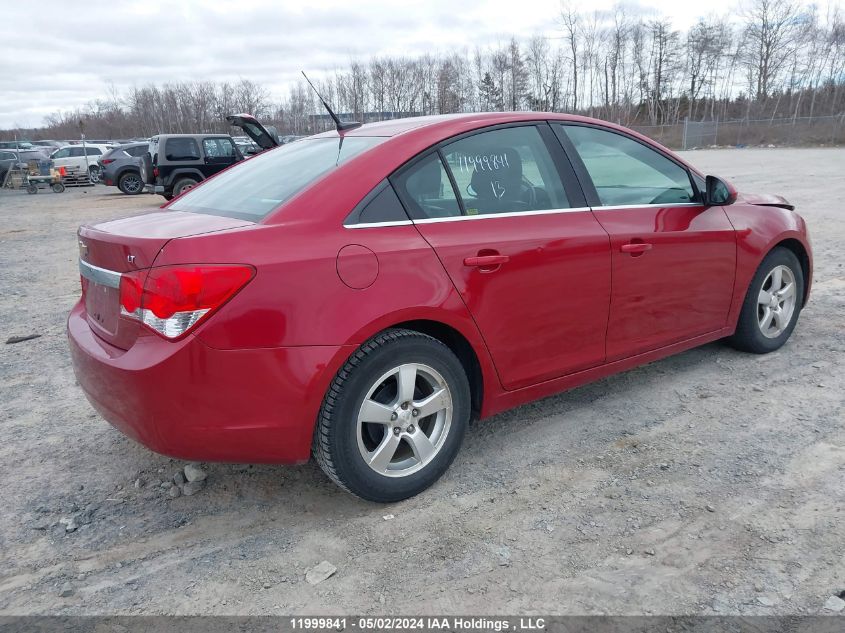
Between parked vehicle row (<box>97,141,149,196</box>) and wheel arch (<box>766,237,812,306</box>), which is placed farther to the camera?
parked vehicle row (<box>97,141,149,196</box>)

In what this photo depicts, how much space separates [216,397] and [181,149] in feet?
52.4

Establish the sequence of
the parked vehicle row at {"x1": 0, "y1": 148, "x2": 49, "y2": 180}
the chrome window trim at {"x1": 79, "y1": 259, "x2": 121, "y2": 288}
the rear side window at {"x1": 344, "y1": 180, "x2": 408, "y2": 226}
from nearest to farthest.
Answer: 1. the chrome window trim at {"x1": 79, "y1": 259, "x2": 121, "y2": 288}
2. the rear side window at {"x1": 344, "y1": 180, "x2": 408, "y2": 226}
3. the parked vehicle row at {"x1": 0, "y1": 148, "x2": 49, "y2": 180}

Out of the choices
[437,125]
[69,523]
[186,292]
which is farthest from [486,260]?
[69,523]

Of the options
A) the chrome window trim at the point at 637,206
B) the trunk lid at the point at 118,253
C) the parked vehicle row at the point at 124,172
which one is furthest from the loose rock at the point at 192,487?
the parked vehicle row at the point at 124,172

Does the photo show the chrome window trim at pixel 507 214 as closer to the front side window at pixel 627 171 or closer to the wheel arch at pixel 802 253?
the front side window at pixel 627 171

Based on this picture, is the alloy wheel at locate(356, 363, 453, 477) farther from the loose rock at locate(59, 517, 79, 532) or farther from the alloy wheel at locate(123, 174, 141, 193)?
the alloy wheel at locate(123, 174, 141, 193)

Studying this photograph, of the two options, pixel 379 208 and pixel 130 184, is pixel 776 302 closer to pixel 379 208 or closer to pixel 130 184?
pixel 379 208

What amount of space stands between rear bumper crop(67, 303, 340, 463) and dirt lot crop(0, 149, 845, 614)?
0.44 meters

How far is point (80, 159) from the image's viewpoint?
2744 cm

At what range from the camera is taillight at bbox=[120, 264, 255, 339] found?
237 centimetres

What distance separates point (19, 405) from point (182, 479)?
1.67m

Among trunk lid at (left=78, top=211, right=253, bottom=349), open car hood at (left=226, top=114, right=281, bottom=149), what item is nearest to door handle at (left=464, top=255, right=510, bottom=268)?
trunk lid at (left=78, top=211, right=253, bottom=349)

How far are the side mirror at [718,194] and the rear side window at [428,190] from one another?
6.02ft

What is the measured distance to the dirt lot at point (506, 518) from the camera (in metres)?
2.32
